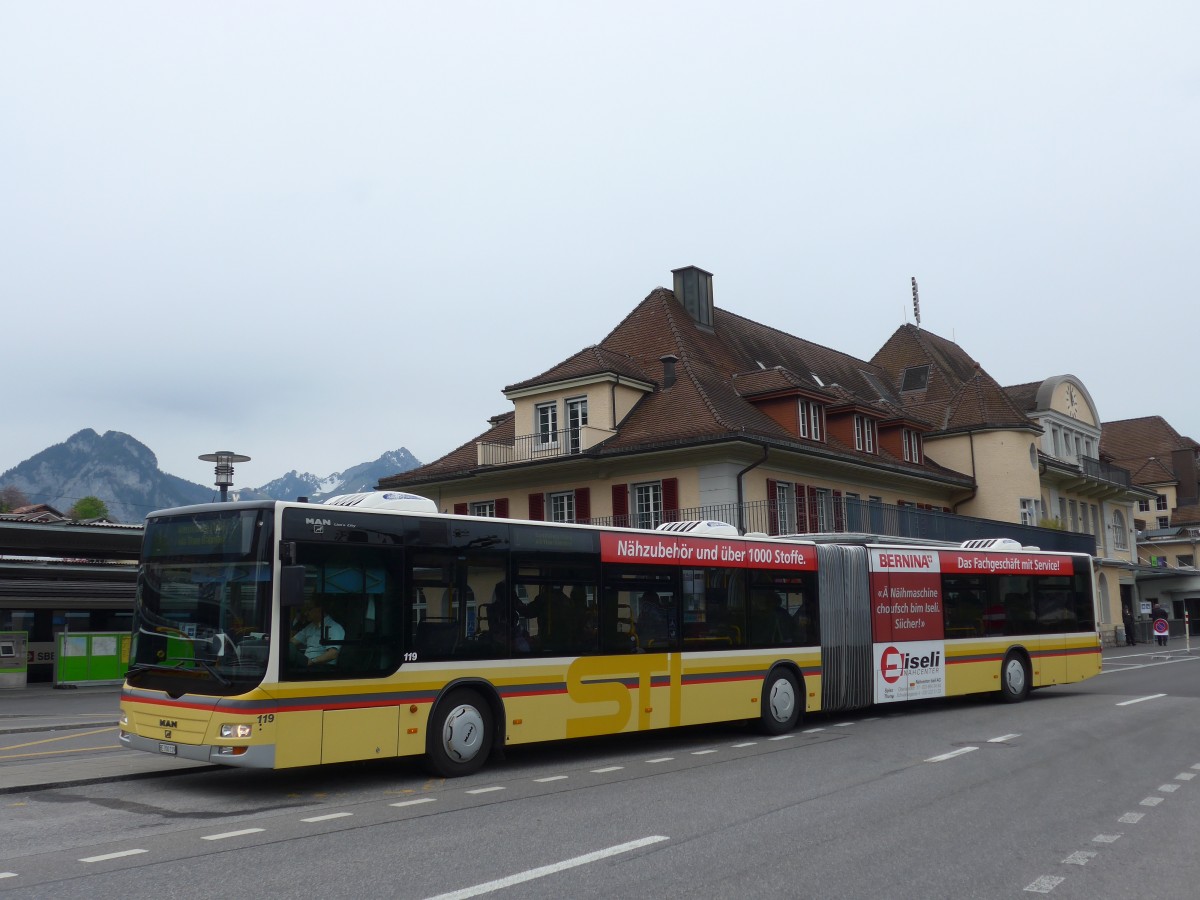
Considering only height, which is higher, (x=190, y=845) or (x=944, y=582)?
(x=944, y=582)

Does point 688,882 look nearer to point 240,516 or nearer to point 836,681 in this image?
point 240,516

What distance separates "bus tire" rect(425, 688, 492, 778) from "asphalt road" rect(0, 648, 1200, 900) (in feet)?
0.86

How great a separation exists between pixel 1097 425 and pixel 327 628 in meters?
56.4

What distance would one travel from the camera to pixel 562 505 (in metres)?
37.0

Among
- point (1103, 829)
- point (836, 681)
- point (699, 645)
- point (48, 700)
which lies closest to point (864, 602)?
point (836, 681)

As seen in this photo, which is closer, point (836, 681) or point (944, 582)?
point (836, 681)

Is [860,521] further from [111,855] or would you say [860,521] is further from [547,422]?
[111,855]

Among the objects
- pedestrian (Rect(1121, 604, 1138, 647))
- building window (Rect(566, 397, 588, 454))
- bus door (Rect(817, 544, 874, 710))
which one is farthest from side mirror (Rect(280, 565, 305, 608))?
pedestrian (Rect(1121, 604, 1138, 647))

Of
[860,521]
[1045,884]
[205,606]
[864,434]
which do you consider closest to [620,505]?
[860,521]

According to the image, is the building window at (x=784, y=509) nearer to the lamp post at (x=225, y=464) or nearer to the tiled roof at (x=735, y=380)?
the tiled roof at (x=735, y=380)

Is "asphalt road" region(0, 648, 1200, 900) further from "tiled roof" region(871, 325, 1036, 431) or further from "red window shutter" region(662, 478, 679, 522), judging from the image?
"tiled roof" region(871, 325, 1036, 431)

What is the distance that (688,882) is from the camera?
713 centimetres

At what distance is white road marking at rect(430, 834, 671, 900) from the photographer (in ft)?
22.2

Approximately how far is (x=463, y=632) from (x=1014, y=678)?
1309 cm
